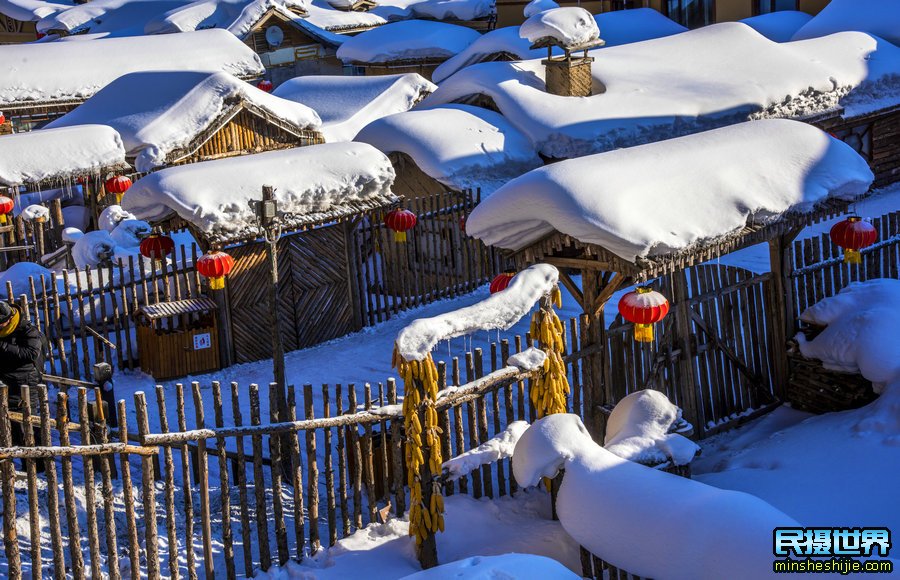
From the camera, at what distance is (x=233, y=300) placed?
44.6ft

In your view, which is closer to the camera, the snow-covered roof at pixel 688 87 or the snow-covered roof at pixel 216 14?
the snow-covered roof at pixel 688 87

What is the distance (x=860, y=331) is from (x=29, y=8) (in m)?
38.5

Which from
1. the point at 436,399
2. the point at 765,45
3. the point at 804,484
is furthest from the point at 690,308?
the point at 765,45

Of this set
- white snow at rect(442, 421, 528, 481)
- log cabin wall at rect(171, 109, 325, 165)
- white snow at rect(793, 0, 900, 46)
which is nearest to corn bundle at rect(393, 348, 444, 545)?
white snow at rect(442, 421, 528, 481)

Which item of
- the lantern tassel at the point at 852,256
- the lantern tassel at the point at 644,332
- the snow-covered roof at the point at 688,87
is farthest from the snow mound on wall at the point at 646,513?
the snow-covered roof at the point at 688,87

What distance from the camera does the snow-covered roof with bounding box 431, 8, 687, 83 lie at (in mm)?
26359

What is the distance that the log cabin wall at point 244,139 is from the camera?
20.2m

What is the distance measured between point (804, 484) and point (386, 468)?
3.42 meters

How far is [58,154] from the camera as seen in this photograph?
18719 millimetres

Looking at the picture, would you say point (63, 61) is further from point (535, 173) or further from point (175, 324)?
point (535, 173)

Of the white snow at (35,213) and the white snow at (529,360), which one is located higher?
the white snow at (529,360)

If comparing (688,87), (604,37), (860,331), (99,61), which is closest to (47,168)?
(99,61)

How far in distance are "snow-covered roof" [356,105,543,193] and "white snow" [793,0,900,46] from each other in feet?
29.1

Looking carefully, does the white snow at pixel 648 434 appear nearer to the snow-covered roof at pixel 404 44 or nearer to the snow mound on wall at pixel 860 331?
the snow mound on wall at pixel 860 331
